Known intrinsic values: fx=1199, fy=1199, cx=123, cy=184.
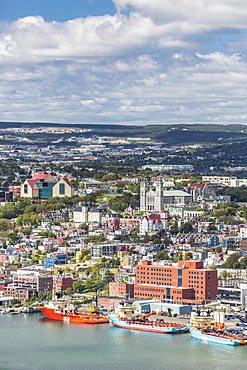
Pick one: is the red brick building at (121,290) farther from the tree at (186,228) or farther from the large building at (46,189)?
the large building at (46,189)

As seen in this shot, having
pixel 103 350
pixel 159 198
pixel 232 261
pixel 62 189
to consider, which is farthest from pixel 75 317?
pixel 62 189

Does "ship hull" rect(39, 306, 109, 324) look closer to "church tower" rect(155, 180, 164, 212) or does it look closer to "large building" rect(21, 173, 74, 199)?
"church tower" rect(155, 180, 164, 212)

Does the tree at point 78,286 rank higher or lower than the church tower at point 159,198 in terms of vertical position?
lower

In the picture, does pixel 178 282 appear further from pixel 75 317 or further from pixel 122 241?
pixel 122 241

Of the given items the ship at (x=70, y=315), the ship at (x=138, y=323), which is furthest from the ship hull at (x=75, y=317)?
the ship at (x=138, y=323)

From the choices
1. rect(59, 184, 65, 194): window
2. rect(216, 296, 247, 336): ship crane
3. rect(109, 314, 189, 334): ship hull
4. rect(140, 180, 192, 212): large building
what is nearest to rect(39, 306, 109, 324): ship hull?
rect(109, 314, 189, 334): ship hull

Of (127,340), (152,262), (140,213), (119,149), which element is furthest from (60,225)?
(119,149)
